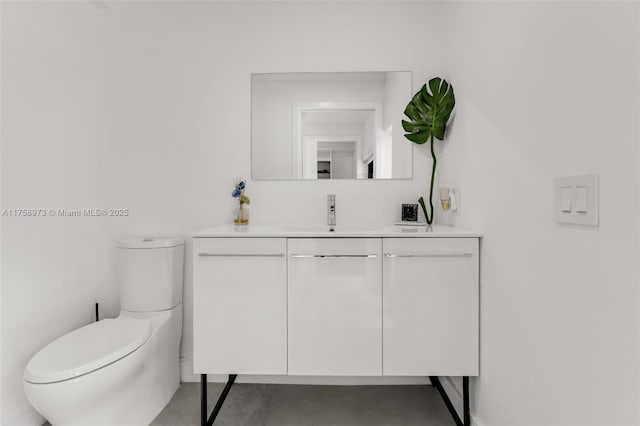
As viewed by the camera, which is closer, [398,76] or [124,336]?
[124,336]

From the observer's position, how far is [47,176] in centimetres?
177

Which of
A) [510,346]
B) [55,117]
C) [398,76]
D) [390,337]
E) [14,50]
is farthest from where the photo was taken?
[398,76]

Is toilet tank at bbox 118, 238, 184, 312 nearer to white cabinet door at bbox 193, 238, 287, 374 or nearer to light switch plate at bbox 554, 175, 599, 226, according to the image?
white cabinet door at bbox 193, 238, 287, 374

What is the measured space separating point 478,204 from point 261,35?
5.44 feet

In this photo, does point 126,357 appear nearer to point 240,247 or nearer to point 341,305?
point 240,247

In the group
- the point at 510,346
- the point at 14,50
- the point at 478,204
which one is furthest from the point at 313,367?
the point at 14,50

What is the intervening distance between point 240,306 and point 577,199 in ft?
Result: 4.37

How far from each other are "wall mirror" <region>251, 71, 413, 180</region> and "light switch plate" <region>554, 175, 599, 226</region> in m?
1.12

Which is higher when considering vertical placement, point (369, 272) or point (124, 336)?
point (369, 272)

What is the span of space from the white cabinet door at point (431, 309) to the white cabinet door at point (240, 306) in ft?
1.65

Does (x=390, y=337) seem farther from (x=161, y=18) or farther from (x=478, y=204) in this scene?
(x=161, y=18)

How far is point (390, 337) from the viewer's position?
150 centimetres

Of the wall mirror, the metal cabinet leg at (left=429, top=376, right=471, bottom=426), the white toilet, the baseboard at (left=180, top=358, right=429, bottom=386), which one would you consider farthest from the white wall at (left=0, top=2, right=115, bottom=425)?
the metal cabinet leg at (left=429, top=376, right=471, bottom=426)

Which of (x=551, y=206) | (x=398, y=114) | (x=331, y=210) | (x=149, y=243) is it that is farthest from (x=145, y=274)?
(x=551, y=206)
